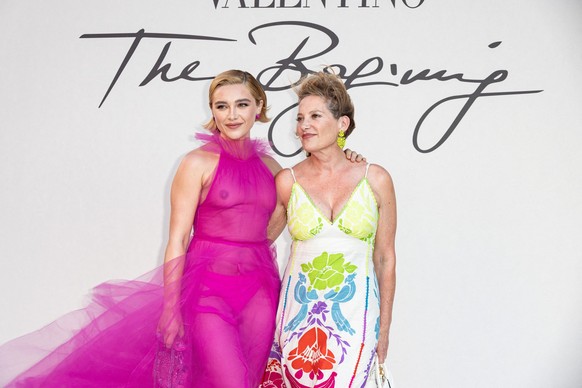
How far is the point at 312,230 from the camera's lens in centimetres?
316

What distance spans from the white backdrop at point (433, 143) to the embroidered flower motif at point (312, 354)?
168cm

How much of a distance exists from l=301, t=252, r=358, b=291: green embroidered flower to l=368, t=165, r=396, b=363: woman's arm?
183 millimetres

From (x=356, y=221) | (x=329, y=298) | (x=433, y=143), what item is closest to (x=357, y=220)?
(x=356, y=221)

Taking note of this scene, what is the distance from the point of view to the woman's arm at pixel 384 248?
3.23 metres

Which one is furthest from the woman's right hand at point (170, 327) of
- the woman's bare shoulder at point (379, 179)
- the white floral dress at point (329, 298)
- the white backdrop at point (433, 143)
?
the white backdrop at point (433, 143)

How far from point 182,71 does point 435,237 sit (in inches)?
70.7

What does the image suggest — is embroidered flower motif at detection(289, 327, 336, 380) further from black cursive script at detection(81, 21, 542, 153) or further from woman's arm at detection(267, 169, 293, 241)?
black cursive script at detection(81, 21, 542, 153)

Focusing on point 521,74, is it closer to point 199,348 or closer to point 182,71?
point 182,71

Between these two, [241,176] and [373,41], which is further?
[373,41]

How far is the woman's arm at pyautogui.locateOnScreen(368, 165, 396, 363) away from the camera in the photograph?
3232mm

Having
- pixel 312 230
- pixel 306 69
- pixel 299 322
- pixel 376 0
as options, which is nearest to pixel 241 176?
pixel 312 230

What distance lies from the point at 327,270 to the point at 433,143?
179 centimetres

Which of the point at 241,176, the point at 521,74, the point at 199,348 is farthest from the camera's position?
the point at 521,74

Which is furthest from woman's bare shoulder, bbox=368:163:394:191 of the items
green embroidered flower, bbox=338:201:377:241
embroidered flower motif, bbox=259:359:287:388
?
embroidered flower motif, bbox=259:359:287:388
